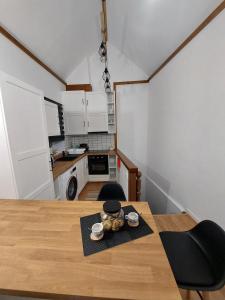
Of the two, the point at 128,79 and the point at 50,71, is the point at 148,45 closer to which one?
the point at 128,79

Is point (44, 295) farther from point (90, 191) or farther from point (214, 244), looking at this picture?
point (90, 191)

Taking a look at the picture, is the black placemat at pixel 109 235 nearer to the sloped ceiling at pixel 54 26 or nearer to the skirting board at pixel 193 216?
the skirting board at pixel 193 216

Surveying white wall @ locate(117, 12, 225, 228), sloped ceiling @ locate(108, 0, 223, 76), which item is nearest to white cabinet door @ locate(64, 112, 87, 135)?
white wall @ locate(117, 12, 225, 228)

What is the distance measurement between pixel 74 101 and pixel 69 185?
6.70 ft

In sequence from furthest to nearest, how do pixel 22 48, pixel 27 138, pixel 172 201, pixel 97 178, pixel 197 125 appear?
1. pixel 97 178
2. pixel 172 201
3. pixel 22 48
4. pixel 197 125
5. pixel 27 138

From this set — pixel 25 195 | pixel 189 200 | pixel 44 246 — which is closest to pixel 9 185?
pixel 25 195

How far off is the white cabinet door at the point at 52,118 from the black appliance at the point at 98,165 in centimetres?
109

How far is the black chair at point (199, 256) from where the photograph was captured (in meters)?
0.81

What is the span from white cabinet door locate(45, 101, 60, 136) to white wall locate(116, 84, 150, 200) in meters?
1.60

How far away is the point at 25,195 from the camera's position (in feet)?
5.06

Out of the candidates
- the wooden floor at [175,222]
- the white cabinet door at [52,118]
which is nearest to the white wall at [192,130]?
the wooden floor at [175,222]

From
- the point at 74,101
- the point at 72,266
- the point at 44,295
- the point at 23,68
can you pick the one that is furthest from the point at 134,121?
the point at 44,295

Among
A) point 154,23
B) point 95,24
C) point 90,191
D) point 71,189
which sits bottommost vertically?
point 90,191

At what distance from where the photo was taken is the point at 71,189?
281 cm
